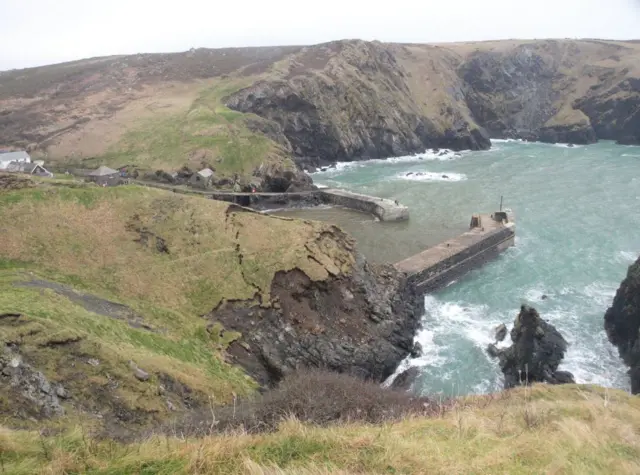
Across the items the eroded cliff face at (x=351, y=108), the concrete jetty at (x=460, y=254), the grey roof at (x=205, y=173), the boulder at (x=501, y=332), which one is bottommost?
the boulder at (x=501, y=332)

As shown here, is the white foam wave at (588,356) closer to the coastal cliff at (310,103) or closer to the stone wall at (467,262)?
the stone wall at (467,262)

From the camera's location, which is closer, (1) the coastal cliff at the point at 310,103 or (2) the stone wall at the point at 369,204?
(2) the stone wall at the point at 369,204

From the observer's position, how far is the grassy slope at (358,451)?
634cm

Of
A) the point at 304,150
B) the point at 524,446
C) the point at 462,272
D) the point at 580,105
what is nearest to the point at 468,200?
the point at 462,272

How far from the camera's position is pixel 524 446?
26.1 feet

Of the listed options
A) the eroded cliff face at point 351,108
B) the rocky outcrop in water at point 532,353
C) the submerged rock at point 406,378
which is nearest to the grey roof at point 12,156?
the eroded cliff face at point 351,108

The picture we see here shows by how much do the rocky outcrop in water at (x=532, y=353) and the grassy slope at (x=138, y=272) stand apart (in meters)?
9.24

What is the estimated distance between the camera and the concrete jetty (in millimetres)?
33281

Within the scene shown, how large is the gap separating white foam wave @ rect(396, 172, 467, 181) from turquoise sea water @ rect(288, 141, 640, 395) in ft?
0.45

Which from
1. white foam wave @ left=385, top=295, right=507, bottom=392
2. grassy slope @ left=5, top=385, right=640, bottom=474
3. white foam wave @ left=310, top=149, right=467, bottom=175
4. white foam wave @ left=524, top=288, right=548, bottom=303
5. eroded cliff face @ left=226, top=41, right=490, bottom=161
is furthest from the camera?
eroded cliff face @ left=226, top=41, right=490, bottom=161

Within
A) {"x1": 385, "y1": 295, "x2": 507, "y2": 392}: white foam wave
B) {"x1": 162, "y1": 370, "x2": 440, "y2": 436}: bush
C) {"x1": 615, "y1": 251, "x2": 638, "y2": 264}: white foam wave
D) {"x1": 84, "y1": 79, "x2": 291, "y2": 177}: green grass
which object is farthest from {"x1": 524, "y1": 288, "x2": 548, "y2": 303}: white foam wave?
{"x1": 84, "y1": 79, "x2": 291, "y2": 177}: green grass

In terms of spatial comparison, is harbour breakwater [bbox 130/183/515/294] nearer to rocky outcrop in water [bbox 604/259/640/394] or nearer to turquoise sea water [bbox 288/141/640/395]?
turquoise sea water [bbox 288/141/640/395]

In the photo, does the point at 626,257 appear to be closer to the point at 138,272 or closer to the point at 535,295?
the point at 535,295

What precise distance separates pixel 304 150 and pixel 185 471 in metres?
73.0
